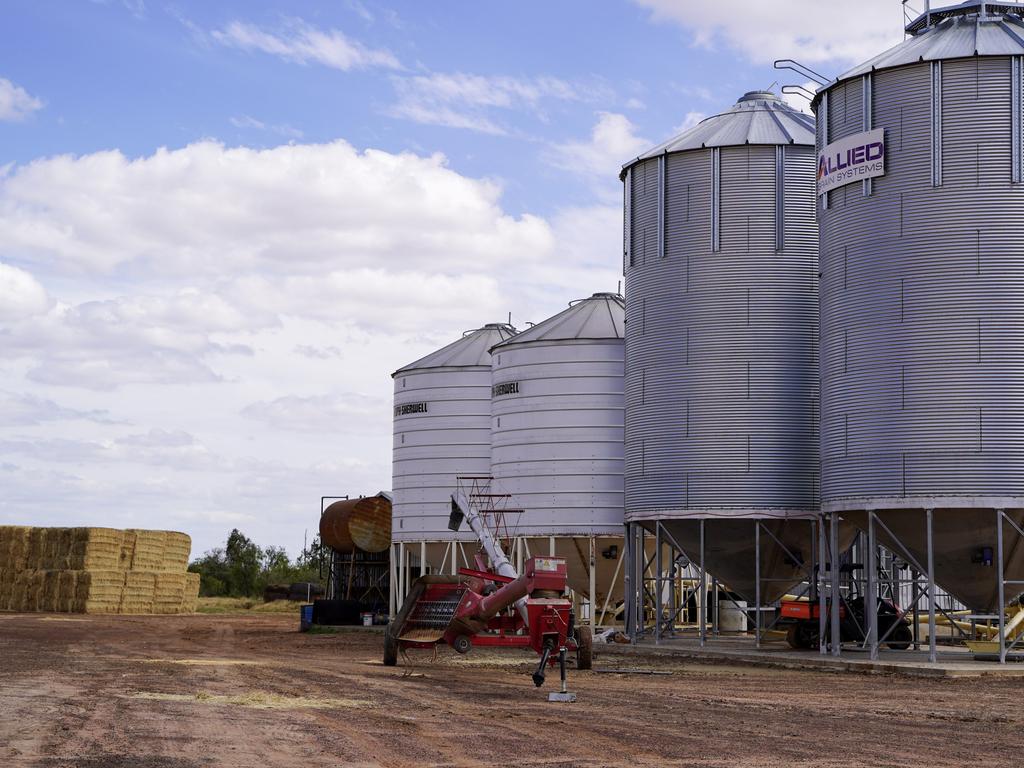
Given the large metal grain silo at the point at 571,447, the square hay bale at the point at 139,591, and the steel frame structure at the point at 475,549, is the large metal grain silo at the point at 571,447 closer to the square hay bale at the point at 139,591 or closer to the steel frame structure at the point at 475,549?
the steel frame structure at the point at 475,549

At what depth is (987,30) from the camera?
2952 centimetres

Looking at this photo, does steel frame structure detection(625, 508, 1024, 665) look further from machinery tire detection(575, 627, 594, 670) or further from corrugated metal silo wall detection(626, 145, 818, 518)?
machinery tire detection(575, 627, 594, 670)

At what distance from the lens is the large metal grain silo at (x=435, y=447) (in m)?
48.1

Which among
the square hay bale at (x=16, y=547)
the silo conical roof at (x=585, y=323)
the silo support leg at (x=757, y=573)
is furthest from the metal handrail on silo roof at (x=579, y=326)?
→ the square hay bale at (x=16, y=547)

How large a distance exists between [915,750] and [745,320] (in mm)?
19598

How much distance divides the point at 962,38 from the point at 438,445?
24.7 m

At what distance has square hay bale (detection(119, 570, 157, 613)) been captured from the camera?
63.8 meters

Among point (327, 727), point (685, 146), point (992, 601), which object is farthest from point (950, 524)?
point (327, 727)

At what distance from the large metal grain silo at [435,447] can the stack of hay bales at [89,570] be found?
18.6m

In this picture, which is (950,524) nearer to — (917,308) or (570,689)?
(917,308)

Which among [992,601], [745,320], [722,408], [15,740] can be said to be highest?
[745,320]

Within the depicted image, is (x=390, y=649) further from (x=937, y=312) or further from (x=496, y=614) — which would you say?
(x=937, y=312)

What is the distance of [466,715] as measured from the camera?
18.5 m

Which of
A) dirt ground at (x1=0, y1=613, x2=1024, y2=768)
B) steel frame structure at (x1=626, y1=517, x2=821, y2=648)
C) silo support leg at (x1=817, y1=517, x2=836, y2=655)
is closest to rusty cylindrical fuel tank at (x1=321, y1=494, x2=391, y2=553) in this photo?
steel frame structure at (x1=626, y1=517, x2=821, y2=648)
